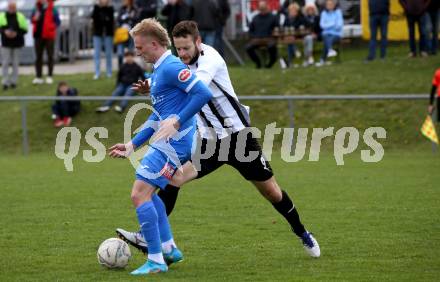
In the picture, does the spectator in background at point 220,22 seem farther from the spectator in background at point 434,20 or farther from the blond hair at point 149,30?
the blond hair at point 149,30

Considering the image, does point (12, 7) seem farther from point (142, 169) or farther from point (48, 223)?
point (142, 169)

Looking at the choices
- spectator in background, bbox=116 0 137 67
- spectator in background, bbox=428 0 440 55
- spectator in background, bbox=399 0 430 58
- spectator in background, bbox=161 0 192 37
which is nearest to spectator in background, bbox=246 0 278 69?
spectator in background, bbox=161 0 192 37

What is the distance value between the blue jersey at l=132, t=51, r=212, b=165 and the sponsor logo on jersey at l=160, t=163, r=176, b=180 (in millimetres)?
100

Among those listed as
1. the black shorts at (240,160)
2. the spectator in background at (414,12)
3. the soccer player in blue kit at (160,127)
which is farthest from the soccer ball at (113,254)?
the spectator in background at (414,12)

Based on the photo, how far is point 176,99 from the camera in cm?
778

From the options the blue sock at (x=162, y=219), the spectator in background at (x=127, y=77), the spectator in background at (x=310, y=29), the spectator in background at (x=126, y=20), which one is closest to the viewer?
the blue sock at (x=162, y=219)

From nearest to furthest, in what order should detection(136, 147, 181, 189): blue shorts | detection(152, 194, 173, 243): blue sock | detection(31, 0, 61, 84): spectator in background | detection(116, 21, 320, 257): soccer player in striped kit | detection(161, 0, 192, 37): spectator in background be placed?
1. detection(136, 147, 181, 189): blue shorts
2. detection(152, 194, 173, 243): blue sock
3. detection(116, 21, 320, 257): soccer player in striped kit
4. detection(161, 0, 192, 37): spectator in background
5. detection(31, 0, 61, 84): spectator in background

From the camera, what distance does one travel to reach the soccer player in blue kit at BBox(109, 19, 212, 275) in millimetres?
7566

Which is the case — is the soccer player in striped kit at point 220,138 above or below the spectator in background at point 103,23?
above

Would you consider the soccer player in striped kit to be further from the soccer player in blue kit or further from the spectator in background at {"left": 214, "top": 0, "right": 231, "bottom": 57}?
the spectator in background at {"left": 214, "top": 0, "right": 231, "bottom": 57}

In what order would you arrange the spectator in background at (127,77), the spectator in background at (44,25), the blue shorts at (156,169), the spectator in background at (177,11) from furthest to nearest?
the spectator in background at (44,25) → the spectator in background at (177,11) → the spectator in background at (127,77) → the blue shorts at (156,169)

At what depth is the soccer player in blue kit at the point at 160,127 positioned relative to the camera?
24.8ft

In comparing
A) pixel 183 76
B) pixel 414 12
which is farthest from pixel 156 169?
pixel 414 12

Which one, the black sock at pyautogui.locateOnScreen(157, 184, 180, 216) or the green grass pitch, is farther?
the black sock at pyautogui.locateOnScreen(157, 184, 180, 216)
